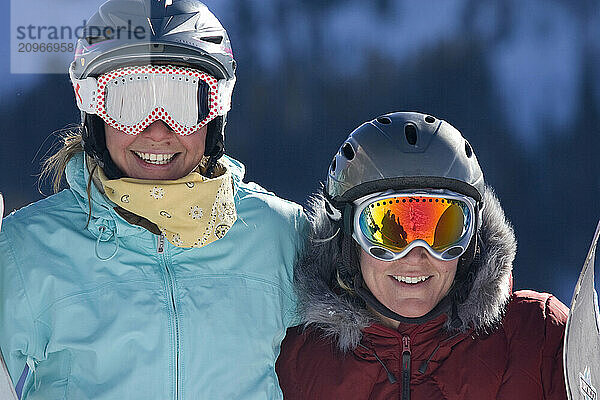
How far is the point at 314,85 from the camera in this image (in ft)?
13.4

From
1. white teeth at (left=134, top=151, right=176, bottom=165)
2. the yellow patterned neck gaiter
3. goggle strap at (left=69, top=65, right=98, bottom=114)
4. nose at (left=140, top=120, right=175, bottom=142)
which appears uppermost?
goggle strap at (left=69, top=65, right=98, bottom=114)

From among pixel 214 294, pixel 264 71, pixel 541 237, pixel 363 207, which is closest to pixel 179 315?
pixel 214 294

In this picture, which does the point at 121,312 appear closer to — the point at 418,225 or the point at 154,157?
the point at 154,157

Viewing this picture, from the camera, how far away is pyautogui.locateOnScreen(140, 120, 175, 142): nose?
264 cm

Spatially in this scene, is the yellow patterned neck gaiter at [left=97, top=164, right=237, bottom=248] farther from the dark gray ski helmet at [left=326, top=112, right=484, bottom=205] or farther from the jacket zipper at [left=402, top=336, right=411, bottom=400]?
the jacket zipper at [left=402, top=336, right=411, bottom=400]

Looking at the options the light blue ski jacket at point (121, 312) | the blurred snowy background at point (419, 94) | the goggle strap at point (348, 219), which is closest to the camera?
the light blue ski jacket at point (121, 312)

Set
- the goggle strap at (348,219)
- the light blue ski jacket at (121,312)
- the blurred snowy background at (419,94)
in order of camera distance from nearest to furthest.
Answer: the light blue ski jacket at (121,312) → the goggle strap at (348,219) → the blurred snowy background at (419,94)

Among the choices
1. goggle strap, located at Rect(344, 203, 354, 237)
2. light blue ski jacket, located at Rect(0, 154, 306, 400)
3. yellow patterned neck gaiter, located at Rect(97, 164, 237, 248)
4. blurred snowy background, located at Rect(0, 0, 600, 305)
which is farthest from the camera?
blurred snowy background, located at Rect(0, 0, 600, 305)

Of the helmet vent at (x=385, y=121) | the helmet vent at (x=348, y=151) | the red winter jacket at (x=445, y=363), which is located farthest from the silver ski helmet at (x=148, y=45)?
the red winter jacket at (x=445, y=363)

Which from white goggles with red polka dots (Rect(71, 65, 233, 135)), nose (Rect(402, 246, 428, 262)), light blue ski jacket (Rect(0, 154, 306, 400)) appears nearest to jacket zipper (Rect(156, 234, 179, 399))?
light blue ski jacket (Rect(0, 154, 306, 400))

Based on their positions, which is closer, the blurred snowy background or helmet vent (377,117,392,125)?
helmet vent (377,117,392,125)

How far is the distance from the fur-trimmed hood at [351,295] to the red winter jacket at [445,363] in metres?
0.04

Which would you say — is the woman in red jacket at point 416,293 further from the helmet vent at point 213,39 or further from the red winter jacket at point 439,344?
the helmet vent at point 213,39

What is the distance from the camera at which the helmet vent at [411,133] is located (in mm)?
2664
